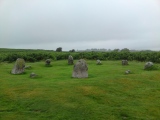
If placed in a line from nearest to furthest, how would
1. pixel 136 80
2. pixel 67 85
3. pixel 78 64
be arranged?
pixel 67 85 < pixel 136 80 < pixel 78 64

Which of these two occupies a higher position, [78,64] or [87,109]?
[78,64]

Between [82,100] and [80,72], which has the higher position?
[80,72]

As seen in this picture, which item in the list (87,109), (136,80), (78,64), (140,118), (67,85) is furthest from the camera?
(78,64)

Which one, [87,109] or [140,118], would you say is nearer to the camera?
[140,118]

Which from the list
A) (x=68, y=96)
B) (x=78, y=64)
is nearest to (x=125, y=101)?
(x=68, y=96)

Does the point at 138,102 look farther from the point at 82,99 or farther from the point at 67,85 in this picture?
the point at 67,85

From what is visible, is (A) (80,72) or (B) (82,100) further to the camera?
(A) (80,72)

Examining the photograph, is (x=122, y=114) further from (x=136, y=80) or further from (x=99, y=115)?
(x=136, y=80)

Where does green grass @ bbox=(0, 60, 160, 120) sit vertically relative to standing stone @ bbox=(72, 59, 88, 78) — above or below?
below

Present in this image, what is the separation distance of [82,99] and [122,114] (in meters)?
2.82

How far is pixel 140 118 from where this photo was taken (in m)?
11.2

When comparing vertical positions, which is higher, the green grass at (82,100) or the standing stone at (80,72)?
the standing stone at (80,72)

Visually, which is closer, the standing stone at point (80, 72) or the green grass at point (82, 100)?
the green grass at point (82, 100)

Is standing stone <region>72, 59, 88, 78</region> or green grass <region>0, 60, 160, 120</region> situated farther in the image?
standing stone <region>72, 59, 88, 78</region>
